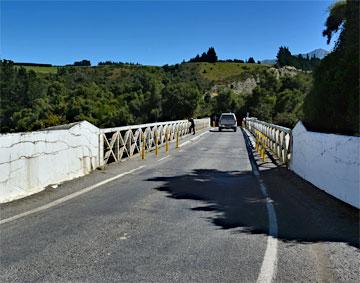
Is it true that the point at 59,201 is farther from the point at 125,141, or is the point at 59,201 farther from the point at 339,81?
the point at 339,81

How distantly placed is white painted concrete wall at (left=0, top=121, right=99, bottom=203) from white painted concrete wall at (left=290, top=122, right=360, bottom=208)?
6.32m

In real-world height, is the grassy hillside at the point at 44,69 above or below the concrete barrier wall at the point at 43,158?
above

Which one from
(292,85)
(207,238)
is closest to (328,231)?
(207,238)

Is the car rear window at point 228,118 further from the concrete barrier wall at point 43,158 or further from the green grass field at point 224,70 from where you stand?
the green grass field at point 224,70

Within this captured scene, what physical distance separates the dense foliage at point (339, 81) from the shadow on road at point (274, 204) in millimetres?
2688

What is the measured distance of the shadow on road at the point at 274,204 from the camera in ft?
22.5

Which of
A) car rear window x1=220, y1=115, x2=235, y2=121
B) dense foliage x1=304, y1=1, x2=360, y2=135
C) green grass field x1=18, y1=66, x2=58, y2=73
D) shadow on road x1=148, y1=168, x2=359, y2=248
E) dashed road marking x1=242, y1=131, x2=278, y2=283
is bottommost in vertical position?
shadow on road x1=148, y1=168, x2=359, y2=248

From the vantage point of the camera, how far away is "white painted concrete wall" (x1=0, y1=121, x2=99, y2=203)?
8.83 meters

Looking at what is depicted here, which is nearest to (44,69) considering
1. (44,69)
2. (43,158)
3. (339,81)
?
(44,69)

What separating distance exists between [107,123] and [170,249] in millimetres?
77569

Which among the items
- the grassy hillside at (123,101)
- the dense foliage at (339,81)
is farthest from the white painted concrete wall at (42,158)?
the grassy hillside at (123,101)

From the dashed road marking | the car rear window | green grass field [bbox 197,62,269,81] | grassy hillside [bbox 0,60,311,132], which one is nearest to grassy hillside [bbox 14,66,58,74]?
grassy hillside [bbox 0,60,311,132]

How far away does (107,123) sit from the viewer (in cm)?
8206

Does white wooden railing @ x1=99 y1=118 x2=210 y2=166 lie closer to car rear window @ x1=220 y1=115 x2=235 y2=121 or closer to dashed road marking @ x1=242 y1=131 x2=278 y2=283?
dashed road marking @ x1=242 y1=131 x2=278 y2=283
